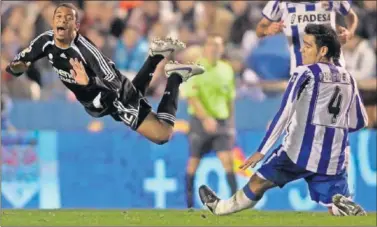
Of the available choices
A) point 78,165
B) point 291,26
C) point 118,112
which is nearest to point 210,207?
point 118,112

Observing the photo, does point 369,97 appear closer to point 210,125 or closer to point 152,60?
point 210,125

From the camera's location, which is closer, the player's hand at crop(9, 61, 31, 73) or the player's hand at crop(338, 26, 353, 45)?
the player's hand at crop(9, 61, 31, 73)

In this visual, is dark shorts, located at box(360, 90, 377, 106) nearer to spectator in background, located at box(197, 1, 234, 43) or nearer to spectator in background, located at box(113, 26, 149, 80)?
spectator in background, located at box(197, 1, 234, 43)

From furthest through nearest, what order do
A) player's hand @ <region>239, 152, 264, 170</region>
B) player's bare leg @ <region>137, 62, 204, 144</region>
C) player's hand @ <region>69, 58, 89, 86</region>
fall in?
1. player's bare leg @ <region>137, 62, 204, 144</region>
2. player's hand @ <region>69, 58, 89, 86</region>
3. player's hand @ <region>239, 152, 264, 170</region>

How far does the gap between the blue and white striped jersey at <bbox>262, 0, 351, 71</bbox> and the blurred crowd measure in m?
4.57

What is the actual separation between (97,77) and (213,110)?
17.8ft

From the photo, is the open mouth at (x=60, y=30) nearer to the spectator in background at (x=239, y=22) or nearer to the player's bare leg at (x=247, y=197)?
the player's bare leg at (x=247, y=197)

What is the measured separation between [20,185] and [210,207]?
6.83 metres

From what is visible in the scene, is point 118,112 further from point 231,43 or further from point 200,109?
point 231,43

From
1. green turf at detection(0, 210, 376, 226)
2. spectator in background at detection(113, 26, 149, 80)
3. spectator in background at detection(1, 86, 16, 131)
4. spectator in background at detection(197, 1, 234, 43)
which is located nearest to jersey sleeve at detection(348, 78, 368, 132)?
green turf at detection(0, 210, 376, 226)

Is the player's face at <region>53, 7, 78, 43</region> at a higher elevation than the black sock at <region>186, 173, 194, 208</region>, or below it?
higher

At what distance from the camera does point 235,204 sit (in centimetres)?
1194

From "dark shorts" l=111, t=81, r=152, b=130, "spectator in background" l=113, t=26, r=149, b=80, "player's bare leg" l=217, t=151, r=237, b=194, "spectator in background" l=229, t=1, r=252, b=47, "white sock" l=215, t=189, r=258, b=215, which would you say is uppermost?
"spectator in background" l=229, t=1, r=252, b=47

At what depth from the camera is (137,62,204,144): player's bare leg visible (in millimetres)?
13258
